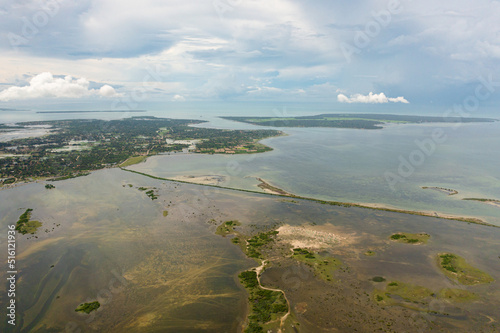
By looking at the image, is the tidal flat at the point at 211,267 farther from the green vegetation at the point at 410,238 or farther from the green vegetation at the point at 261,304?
the green vegetation at the point at 410,238

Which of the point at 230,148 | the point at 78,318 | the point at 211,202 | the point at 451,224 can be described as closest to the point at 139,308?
the point at 78,318

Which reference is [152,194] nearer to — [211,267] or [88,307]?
[211,267]

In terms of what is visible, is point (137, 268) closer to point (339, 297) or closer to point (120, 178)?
point (339, 297)

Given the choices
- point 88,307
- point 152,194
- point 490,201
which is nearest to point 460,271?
point 490,201

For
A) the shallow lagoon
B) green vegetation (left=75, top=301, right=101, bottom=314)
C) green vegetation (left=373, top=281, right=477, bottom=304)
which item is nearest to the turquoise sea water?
the shallow lagoon

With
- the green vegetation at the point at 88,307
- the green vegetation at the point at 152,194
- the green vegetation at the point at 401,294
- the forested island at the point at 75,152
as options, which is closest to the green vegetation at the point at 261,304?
the green vegetation at the point at 401,294

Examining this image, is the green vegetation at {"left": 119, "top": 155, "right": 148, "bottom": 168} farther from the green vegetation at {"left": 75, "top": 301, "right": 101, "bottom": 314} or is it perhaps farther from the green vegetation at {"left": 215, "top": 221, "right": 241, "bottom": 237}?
the green vegetation at {"left": 75, "top": 301, "right": 101, "bottom": 314}

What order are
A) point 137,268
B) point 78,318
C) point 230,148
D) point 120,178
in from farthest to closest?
point 230,148
point 120,178
point 137,268
point 78,318
